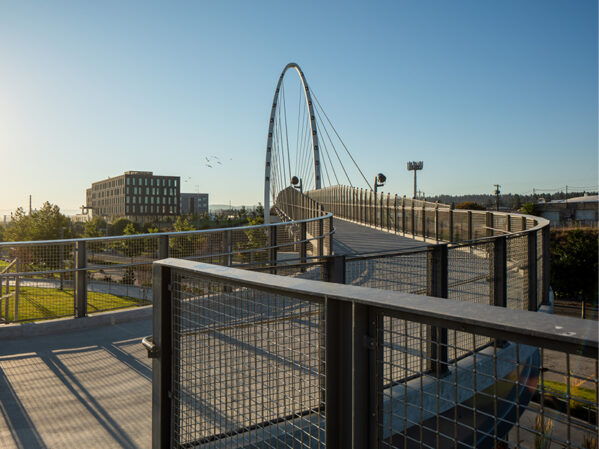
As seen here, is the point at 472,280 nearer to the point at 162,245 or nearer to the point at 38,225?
the point at 162,245

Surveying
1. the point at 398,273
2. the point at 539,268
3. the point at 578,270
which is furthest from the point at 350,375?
the point at 578,270

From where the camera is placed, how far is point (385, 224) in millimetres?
23062

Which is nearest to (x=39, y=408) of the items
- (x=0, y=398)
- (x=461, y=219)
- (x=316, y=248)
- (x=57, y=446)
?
(x=0, y=398)

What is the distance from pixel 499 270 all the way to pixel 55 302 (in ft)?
19.9

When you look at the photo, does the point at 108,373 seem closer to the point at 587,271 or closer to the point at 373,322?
the point at 373,322

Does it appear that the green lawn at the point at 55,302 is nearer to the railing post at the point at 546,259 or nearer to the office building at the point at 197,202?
the railing post at the point at 546,259

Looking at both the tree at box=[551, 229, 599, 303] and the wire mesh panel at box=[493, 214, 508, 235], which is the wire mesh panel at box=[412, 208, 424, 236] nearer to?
the wire mesh panel at box=[493, 214, 508, 235]

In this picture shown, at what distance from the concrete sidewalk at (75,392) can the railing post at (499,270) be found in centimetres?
392

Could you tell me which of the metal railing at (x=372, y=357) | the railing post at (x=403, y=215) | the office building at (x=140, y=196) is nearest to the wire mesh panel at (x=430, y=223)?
the railing post at (x=403, y=215)

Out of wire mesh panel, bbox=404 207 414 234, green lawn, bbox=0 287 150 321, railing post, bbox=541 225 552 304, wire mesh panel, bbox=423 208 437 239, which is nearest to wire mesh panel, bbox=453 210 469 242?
wire mesh panel, bbox=423 208 437 239

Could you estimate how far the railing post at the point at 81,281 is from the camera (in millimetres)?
6426

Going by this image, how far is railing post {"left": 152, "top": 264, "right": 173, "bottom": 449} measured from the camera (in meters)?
2.58

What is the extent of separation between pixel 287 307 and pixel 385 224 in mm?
21212

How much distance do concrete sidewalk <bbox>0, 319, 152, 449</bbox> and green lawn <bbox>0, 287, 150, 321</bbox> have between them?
638mm
